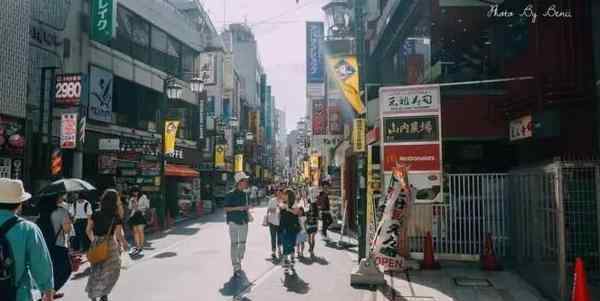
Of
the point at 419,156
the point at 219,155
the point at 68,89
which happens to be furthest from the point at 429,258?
the point at 219,155

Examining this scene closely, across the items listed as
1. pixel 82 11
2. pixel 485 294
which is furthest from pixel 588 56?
pixel 82 11

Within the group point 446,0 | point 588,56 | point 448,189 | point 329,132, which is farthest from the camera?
point 329,132

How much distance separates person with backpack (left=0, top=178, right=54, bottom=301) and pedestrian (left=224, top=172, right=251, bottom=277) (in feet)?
20.1

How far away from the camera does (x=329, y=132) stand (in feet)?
91.5

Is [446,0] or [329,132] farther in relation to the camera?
[329,132]

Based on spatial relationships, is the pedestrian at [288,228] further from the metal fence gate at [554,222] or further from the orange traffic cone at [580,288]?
the orange traffic cone at [580,288]

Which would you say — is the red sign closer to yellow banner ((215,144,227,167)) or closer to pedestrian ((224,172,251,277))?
pedestrian ((224,172,251,277))

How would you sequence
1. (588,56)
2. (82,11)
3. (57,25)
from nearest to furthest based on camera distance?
1. (588,56)
2. (57,25)
3. (82,11)

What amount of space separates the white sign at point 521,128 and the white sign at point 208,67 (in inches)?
1206

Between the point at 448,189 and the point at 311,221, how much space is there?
381 cm

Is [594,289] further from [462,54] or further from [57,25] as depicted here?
[57,25]

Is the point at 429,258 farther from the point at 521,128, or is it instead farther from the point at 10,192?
the point at 10,192

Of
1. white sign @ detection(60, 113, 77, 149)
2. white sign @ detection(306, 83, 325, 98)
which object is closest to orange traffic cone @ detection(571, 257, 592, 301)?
white sign @ detection(60, 113, 77, 149)

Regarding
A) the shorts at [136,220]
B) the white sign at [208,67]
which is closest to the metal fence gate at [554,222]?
the shorts at [136,220]
